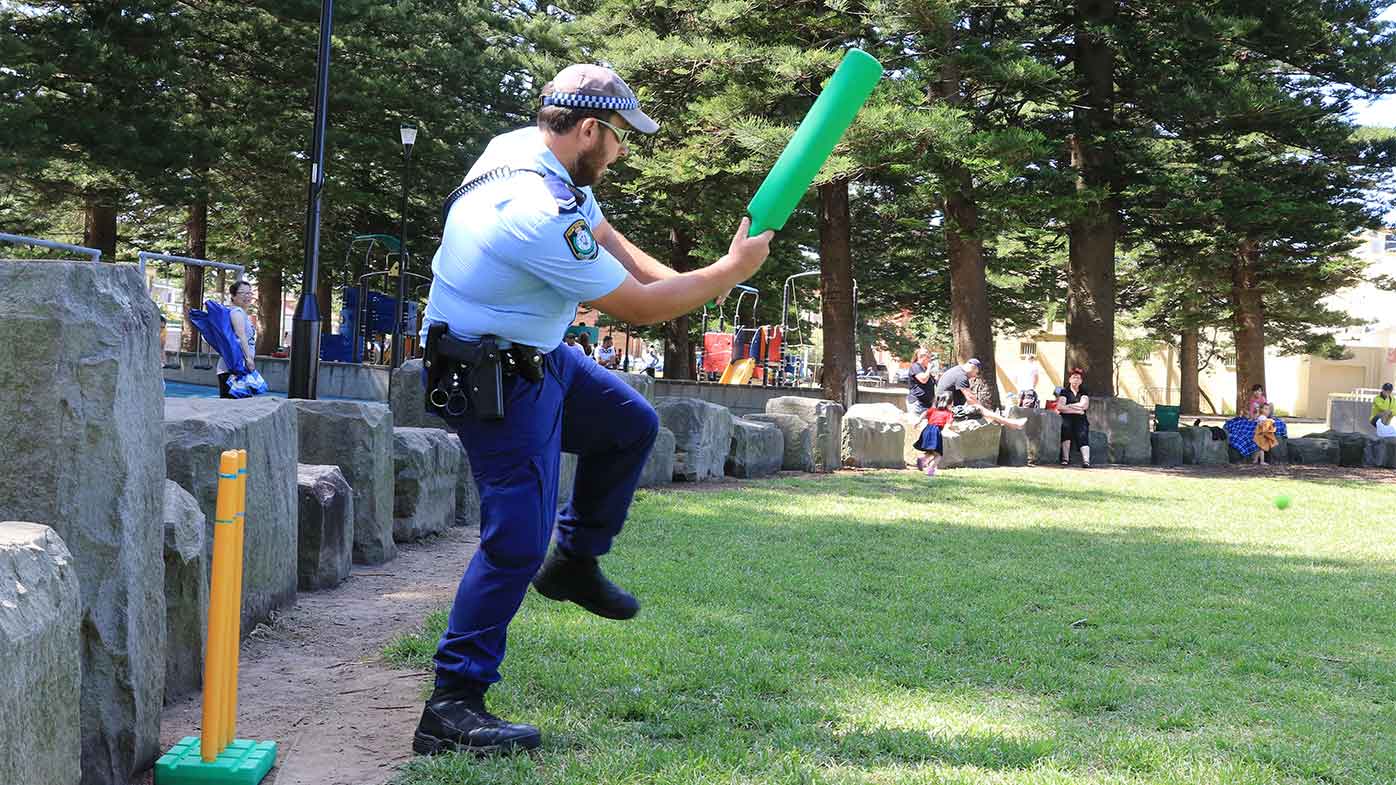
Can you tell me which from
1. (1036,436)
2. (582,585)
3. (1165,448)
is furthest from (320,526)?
(1165,448)

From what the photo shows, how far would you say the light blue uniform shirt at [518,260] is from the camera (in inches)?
126

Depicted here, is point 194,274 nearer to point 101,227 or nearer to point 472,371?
point 101,227

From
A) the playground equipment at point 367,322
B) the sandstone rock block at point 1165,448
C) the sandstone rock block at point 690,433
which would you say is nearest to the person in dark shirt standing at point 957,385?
the sandstone rock block at point 690,433

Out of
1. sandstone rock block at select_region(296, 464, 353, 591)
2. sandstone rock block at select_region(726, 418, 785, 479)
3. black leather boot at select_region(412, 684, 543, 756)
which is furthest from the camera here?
sandstone rock block at select_region(726, 418, 785, 479)

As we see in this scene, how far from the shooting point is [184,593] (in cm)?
386

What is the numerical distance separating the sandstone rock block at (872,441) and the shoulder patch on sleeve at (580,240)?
1240 centimetres

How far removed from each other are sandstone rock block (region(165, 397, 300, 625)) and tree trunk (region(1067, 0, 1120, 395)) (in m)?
15.9

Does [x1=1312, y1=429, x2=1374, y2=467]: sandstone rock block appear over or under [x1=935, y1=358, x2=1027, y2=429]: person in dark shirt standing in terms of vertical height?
under

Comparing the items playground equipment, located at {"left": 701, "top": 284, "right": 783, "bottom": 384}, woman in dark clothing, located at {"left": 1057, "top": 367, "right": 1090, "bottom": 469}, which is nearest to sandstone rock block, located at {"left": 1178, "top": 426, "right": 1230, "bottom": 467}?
woman in dark clothing, located at {"left": 1057, "top": 367, "right": 1090, "bottom": 469}

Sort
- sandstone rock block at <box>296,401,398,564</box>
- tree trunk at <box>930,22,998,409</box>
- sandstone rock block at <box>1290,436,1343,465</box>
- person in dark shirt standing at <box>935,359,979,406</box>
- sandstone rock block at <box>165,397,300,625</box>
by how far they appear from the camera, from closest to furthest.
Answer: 1. sandstone rock block at <box>165,397,300,625</box>
2. sandstone rock block at <box>296,401,398,564</box>
3. person in dark shirt standing at <box>935,359,979,406</box>
4. tree trunk at <box>930,22,998,409</box>
5. sandstone rock block at <box>1290,436,1343,465</box>

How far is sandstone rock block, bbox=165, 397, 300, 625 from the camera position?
4387 mm

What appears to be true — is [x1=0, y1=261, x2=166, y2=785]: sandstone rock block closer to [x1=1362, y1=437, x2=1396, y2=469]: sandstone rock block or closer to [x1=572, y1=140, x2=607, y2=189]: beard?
[x1=572, y1=140, x2=607, y2=189]: beard

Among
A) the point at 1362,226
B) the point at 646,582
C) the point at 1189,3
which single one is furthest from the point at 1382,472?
the point at 646,582

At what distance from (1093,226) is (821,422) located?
Result: 735 cm
